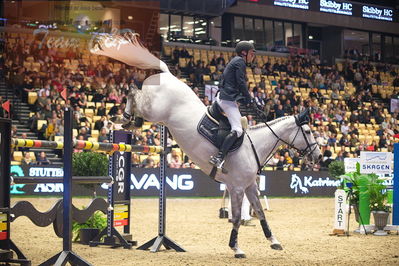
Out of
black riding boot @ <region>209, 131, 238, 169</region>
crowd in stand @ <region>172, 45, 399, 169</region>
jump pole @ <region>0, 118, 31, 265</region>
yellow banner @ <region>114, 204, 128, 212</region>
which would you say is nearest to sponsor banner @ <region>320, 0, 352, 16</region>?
crowd in stand @ <region>172, 45, 399, 169</region>

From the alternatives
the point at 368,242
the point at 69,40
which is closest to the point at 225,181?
the point at 368,242

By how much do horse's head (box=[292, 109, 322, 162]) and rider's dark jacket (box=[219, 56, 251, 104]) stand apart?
1.36 m

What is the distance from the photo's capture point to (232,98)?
30.3ft

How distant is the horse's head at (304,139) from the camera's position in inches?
407

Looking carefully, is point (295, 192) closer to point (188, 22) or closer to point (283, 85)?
point (283, 85)

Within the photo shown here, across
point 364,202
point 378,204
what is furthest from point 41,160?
point 378,204

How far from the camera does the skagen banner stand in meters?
19.7

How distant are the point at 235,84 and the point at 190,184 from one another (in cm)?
1343

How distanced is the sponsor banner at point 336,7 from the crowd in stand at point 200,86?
3.09 meters

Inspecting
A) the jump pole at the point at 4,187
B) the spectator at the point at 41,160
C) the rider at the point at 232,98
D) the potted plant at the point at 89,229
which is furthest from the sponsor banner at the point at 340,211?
the spectator at the point at 41,160

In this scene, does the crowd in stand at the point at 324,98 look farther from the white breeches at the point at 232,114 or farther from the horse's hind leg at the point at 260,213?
the white breeches at the point at 232,114

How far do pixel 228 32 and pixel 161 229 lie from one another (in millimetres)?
29149

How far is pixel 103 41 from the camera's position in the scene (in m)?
9.04

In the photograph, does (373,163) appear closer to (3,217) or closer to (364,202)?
(364,202)
